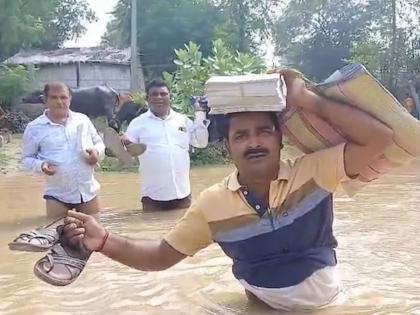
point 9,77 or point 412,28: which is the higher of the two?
point 412,28

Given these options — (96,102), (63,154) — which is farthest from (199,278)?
(96,102)

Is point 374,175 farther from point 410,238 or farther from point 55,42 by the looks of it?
point 55,42

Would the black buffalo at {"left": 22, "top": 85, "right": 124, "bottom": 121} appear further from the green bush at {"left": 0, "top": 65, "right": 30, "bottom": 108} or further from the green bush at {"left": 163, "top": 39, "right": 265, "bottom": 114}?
the green bush at {"left": 0, "top": 65, "right": 30, "bottom": 108}

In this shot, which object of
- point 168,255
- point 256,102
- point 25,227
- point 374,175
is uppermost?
point 256,102

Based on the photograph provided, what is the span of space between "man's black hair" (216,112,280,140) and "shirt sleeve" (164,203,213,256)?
343 millimetres

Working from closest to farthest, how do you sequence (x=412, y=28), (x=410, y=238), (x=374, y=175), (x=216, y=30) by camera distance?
(x=374, y=175), (x=410, y=238), (x=412, y=28), (x=216, y=30)

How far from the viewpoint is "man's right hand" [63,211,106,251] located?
307cm

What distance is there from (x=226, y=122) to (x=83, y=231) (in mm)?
710

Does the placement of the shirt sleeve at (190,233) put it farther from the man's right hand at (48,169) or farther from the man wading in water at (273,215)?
the man's right hand at (48,169)

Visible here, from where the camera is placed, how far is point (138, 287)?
15.2 ft

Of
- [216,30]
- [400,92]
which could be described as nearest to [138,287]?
[400,92]

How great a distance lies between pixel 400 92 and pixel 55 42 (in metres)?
20.3

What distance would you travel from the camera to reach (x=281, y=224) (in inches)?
129

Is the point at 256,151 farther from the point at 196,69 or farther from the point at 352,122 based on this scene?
the point at 196,69
